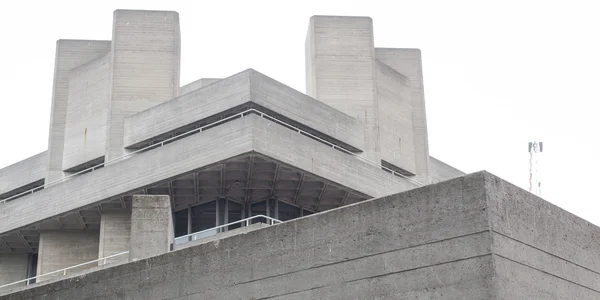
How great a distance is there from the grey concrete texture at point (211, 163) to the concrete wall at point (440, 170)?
592 cm

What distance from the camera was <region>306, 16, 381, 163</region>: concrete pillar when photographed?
4241cm

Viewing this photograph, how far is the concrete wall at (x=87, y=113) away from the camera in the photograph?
4225cm

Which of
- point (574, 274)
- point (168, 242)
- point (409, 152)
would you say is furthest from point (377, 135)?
point (574, 274)

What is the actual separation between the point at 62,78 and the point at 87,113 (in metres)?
3.44

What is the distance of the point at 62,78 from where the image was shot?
45.5 m

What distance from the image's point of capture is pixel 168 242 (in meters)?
17.9

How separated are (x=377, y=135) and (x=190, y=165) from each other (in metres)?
10.3

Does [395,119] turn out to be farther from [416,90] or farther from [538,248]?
[538,248]

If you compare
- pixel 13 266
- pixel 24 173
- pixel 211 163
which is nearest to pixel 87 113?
pixel 24 173

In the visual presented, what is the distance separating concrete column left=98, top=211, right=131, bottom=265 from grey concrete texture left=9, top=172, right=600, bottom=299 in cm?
2502

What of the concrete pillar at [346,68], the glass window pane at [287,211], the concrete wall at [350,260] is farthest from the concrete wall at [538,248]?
the concrete pillar at [346,68]

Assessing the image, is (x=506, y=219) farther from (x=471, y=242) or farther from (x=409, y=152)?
(x=409, y=152)

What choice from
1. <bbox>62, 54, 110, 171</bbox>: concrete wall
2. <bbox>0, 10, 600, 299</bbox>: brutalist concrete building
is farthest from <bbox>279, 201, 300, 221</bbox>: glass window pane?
<bbox>62, 54, 110, 171</bbox>: concrete wall

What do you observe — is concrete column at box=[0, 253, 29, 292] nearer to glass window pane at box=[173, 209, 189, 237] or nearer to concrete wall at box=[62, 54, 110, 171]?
concrete wall at box=[62, 54, 110, 171]
